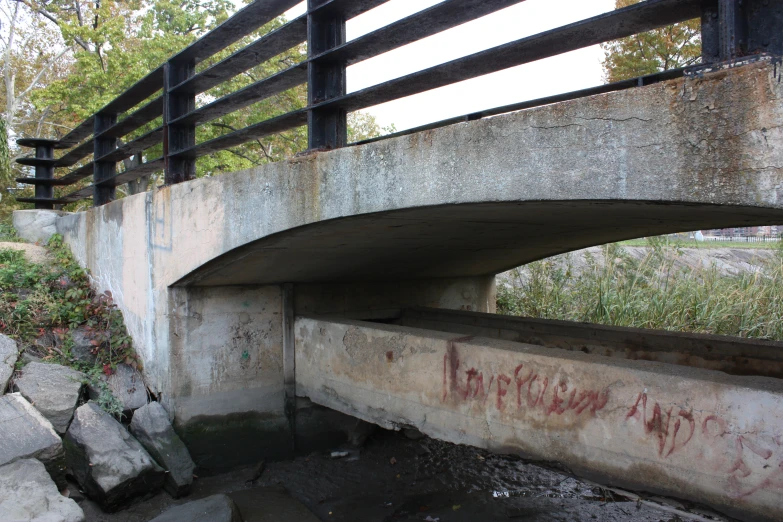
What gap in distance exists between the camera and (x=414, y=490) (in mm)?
4566

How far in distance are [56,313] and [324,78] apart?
155 inches

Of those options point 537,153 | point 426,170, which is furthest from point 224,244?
point 537,153

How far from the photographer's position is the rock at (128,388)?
15.8 feet

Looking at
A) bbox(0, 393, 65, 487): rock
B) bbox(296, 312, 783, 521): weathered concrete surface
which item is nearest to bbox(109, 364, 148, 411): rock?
bbox(0, 393, 65, 487): rock

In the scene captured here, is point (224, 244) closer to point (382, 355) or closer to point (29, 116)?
point (382, 355)

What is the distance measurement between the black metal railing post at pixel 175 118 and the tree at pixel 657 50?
32.3 ft

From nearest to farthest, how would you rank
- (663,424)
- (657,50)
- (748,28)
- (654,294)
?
(748,28) < (663,424) < (654,294) < (657,50)

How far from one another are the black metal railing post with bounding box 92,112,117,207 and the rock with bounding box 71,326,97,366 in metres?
1.97

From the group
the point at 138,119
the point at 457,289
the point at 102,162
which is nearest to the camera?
the point at 138,119

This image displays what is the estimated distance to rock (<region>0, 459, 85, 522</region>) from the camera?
3285 millimetres

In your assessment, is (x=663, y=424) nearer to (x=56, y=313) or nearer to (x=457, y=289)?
(x=457, y=289)

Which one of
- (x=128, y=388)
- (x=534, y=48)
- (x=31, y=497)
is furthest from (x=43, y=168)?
(x=534, y=48)

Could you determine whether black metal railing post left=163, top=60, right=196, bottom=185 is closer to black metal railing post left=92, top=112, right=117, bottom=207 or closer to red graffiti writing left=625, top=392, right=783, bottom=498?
black metal railing post left=92, top=112, right=117, bottom=207

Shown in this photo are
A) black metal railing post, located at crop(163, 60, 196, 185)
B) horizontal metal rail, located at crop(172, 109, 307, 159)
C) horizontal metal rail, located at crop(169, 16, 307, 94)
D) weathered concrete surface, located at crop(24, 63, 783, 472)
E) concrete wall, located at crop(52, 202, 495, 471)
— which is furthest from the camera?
black metal railing post, located at crop(163, 60, 196, 185)
